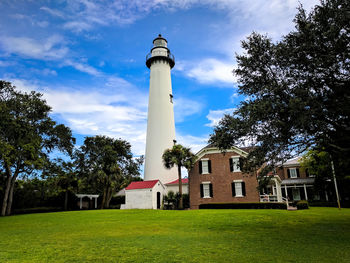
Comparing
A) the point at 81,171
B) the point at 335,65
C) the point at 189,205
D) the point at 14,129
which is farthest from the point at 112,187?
the point at 335,65

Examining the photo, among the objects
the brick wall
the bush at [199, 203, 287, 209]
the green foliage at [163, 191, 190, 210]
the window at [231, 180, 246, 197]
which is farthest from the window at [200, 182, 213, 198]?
the bush at [199, 203, 287, 209]

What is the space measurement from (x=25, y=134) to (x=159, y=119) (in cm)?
1563

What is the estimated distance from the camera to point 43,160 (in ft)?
89.5

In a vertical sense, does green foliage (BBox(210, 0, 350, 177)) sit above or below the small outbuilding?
above

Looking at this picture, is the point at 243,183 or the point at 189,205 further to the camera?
the point at 189,205

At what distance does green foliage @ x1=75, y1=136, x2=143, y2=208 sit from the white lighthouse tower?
251 inches

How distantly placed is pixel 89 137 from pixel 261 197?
2801 centimetres

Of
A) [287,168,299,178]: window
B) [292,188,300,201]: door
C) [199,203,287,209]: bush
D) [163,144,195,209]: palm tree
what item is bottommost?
[199,203,287,209]: bush

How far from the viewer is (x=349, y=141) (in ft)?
32.6

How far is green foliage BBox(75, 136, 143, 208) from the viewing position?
36.4m

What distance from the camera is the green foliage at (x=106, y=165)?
36.4 meters

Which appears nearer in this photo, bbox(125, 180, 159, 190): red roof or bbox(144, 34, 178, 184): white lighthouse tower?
bbox(125, 180, 159, 190): red roof

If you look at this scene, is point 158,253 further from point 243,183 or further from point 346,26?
point 243,183

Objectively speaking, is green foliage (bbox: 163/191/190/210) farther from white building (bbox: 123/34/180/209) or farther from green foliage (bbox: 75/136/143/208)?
green foliage (bbox: 75/136/143/208)
